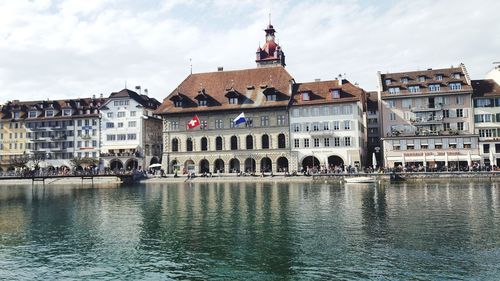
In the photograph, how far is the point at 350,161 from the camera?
75875 millimetres

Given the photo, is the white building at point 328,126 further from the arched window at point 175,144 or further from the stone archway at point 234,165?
the arched window at point 175,144

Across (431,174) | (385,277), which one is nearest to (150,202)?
(385,277)

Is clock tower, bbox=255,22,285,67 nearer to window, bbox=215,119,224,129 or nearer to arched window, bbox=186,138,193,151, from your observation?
window, bbox=215,119,224,129

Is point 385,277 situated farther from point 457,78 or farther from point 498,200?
point 457,78

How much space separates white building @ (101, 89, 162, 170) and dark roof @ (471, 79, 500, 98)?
62.2 meters

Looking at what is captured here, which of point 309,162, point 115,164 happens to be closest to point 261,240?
point 309,162

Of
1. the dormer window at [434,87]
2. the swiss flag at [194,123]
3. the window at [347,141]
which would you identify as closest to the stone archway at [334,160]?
the window at [347,141]

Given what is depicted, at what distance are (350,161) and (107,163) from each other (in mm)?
49812

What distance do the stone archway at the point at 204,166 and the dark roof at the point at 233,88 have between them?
9.42 m

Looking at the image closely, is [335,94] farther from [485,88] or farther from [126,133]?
[126,133]

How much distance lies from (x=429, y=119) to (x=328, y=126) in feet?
55.7

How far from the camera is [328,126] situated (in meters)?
77.3

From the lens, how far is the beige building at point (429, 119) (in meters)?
73.8

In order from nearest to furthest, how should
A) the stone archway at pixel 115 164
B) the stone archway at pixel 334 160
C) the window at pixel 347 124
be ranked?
the window at pixel 347 124
the stone archway at pixel 334 160
the stone archway at pixel 115 164
